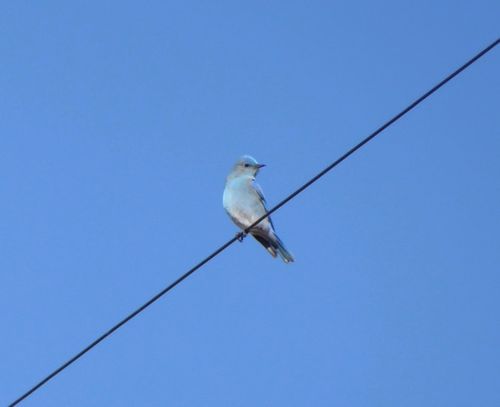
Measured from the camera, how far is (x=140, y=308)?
18.0ft

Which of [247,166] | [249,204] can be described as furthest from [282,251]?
[247,166]

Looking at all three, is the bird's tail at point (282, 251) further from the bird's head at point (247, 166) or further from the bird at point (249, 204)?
the bird's head at point (247, 166)

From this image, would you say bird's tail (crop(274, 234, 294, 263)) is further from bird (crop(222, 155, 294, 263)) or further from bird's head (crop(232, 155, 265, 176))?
bird's head (crop(232, 155, 265, 176))

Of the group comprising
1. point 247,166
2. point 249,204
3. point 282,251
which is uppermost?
point 247,166

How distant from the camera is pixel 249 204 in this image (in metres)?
10.0

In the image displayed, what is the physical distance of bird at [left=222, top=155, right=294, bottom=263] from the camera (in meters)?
9.71

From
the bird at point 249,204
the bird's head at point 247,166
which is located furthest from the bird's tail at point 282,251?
the bird's head at point 247,166

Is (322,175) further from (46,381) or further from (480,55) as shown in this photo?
(46,381)

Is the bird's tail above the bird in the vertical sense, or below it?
below

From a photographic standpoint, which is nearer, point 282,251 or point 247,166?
point 282,251

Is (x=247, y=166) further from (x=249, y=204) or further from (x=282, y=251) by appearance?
(x=282, y=251)

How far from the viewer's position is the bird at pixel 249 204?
971 centimetres

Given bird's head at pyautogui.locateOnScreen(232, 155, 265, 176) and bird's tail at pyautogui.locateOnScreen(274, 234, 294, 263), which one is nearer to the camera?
bird's tail at pyautogui.locateOnScreen(274, 234, 294, 263)

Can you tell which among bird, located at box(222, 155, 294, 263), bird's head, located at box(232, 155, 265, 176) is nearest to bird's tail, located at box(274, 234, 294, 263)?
bird, located at box(222, 155, 294, 263)
